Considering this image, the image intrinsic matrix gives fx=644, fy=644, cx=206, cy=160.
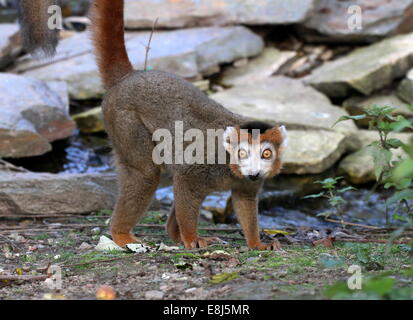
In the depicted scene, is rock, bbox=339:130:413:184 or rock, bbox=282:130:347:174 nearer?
rock, bbox=282:130:347:174

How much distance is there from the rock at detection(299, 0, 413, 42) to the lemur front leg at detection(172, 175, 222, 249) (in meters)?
7.25

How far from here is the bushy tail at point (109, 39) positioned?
620 cm

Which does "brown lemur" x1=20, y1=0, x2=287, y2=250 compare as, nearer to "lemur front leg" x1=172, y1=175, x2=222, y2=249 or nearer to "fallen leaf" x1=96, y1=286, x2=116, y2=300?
"lemur front leg" x1=172, y1=175, x2=222, y2=249

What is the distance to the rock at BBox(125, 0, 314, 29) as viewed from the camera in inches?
496

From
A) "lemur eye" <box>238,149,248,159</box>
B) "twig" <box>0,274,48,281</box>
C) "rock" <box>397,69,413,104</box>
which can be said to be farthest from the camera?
"rock" <box>397,69,413,104</box>

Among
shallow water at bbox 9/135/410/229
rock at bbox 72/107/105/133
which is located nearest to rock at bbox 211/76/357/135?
shallow water at bbox 9/135/410/229

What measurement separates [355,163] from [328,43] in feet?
14.1

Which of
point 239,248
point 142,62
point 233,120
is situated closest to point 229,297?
point 239,248

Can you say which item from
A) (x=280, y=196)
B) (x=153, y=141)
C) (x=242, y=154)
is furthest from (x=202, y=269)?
(x=280, y=196)

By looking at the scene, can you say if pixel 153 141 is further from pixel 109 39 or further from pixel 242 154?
pixel 109 39

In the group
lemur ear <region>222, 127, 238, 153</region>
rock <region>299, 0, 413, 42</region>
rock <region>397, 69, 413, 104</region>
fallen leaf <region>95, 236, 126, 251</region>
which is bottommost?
fallen leaf <region>95, 236, 126, 251</region>

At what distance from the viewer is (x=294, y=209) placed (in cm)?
912

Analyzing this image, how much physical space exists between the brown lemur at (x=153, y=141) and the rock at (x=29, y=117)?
8.66ft
